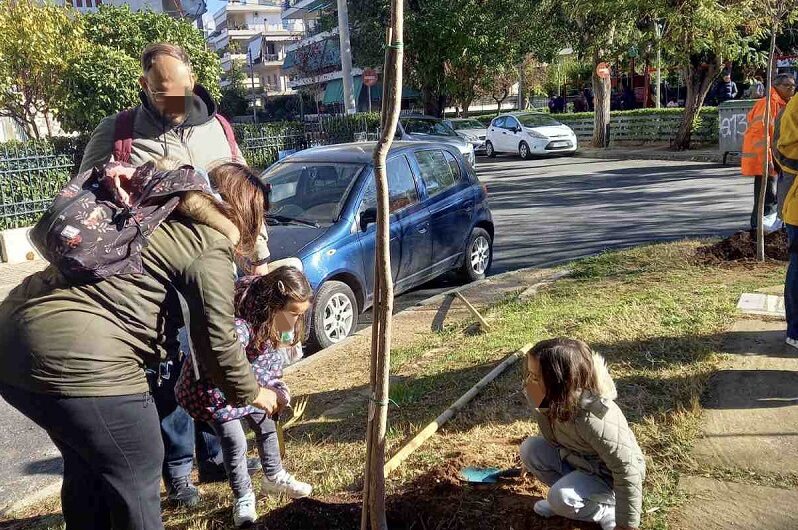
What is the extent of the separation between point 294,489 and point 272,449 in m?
0.21

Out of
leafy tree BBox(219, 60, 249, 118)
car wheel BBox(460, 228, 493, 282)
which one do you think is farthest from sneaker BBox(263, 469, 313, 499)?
leafy tree BBox(219, 60, 249, 118)

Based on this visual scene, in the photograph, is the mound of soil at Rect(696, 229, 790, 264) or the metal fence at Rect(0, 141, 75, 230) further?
the metal fence at Rect(0, 141, 75, 230)

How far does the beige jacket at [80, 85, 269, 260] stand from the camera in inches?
129

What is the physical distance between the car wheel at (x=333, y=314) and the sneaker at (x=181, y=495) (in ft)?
8.11

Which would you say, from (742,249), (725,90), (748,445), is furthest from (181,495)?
(725,90)

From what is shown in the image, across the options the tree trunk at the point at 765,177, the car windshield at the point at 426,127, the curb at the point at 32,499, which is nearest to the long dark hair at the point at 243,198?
the curb at the point at 32,499

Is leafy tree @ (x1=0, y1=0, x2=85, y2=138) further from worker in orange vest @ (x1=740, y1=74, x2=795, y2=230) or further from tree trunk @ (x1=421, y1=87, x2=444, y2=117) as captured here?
tree trunk @ (x1=421, y1=87, x2=444, y2=117)

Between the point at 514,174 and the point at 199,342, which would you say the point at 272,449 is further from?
the point at 514,174

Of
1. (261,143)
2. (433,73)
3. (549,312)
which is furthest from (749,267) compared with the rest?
(433,73)

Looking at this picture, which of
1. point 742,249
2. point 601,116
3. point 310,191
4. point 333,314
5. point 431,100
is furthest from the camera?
point 431,100

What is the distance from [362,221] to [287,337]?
10.7 feet

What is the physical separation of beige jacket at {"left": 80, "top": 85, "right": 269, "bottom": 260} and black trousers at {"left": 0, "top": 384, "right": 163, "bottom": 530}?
114 cm

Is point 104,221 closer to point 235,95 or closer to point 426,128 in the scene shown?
point 426,128

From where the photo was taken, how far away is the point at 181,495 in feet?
11.2
